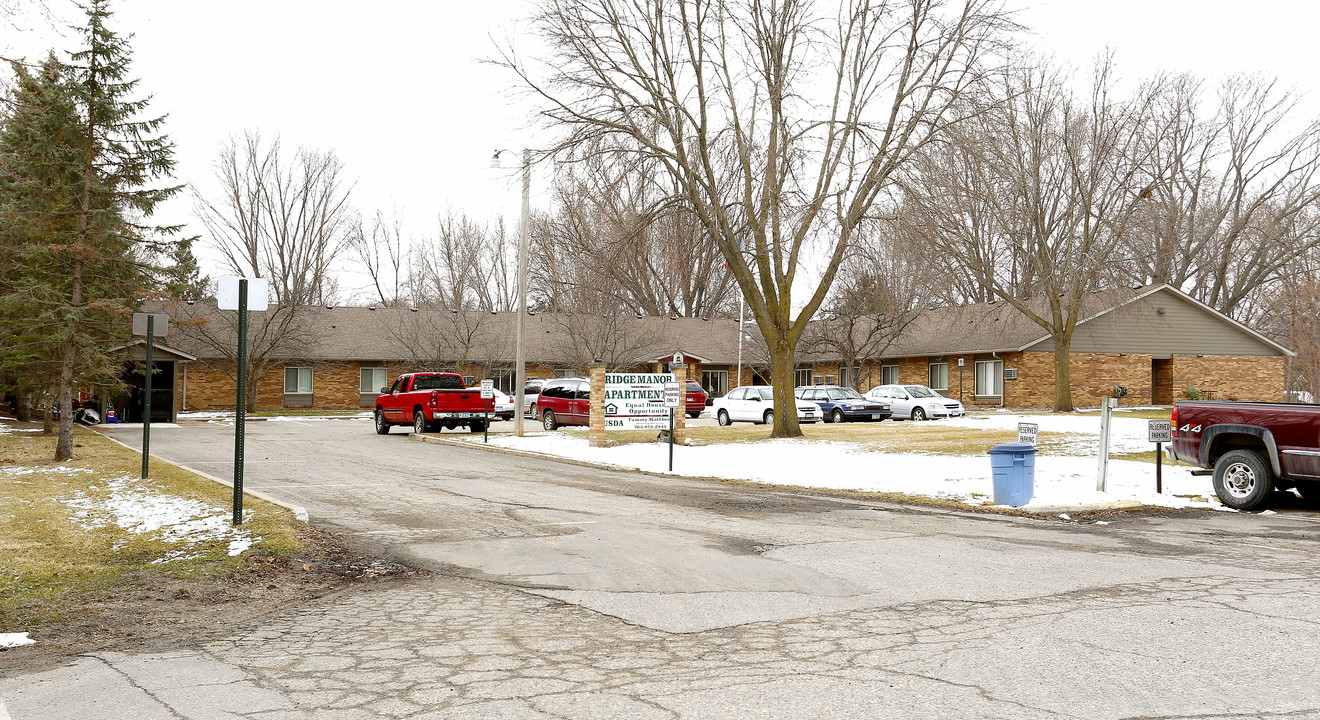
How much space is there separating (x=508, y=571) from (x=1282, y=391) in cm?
4989

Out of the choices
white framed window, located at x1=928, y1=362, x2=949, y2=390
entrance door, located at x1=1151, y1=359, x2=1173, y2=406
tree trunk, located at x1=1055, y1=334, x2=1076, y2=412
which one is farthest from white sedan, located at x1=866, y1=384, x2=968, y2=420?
entrance door, located at x1=1151, y1=359, x2=1173, y2=406

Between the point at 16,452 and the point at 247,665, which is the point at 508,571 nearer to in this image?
the point at 247,665

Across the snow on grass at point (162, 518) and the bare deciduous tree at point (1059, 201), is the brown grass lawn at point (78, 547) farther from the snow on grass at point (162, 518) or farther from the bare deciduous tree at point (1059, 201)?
the bare deciduous tree at point (1059, 201)

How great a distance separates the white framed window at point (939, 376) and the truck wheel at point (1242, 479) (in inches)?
1380

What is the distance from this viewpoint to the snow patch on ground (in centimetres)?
619

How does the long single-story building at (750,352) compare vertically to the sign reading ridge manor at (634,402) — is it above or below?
above

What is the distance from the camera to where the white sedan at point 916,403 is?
38.5 metres

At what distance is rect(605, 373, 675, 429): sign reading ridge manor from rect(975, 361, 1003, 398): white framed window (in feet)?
91.2

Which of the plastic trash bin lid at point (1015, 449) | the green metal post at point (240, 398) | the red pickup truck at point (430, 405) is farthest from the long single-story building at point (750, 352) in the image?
the green metal post at point (240, 398)

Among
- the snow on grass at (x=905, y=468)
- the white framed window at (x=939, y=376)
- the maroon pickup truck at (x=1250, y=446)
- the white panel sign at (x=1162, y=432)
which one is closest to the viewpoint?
the maroon pickup truck at (x=1250, y=446)

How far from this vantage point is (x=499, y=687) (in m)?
5.15

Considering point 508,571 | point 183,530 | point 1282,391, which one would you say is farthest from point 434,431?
point 1282,391

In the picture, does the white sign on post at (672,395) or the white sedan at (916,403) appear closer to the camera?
the white sign on post at (672,395)

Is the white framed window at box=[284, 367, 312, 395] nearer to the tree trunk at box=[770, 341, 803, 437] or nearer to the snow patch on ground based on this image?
the tree trunk at box=[770, 341, 803, 437]
